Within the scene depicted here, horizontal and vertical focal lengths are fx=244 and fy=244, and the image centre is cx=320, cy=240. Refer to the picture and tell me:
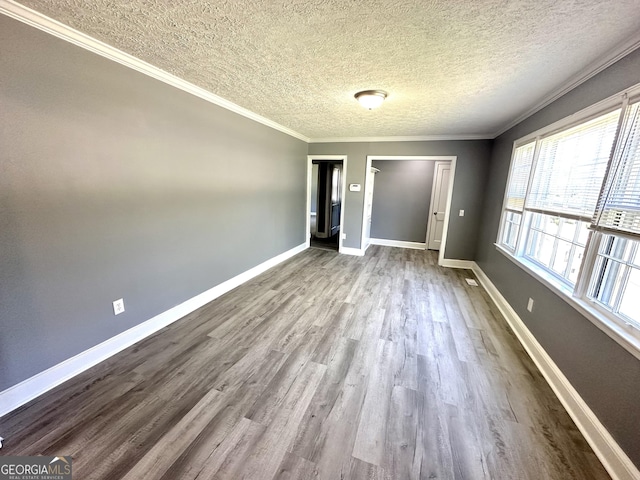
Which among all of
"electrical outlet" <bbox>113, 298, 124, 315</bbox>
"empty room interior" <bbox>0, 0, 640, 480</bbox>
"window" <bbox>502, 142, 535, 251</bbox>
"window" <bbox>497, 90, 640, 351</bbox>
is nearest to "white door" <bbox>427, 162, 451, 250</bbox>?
"window" <bbox>502, 142, 535, 251</bbox>

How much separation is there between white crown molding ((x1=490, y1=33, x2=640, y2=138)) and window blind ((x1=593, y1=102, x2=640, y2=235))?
37cm

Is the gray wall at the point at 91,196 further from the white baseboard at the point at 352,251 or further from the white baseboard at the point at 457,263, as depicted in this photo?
the white baseboard at the point at 457,263

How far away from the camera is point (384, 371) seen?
6.76ft

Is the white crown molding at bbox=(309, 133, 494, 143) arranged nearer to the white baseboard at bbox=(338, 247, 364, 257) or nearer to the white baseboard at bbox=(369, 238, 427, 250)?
the white baseboard at bbox=(338, 247, 364, 257)

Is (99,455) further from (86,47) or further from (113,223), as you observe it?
(86,47)

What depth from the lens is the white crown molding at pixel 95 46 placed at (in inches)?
57.0

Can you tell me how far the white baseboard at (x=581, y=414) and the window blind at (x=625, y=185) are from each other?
117 centimetres

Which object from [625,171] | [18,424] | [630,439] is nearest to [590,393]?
[630,439]

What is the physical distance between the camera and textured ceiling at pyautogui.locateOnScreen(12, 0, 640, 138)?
4.56 ft

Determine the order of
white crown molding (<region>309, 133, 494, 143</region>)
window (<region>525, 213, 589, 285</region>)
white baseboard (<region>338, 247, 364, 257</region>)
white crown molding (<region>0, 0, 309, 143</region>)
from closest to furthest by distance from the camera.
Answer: white crown molding (<region>0, 0, 309, 143</region>)
window (<region>525, 213, 589, 285</region>)
white crown molding (<region>309, 133, 494, 143</region>)
white baseboard (<region>338, 247, 364, 257</region>)

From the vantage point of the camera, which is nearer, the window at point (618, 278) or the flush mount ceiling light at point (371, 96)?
the window at point (618, 278)

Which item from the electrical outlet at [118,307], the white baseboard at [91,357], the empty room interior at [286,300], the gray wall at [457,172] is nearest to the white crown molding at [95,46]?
the empty room interior at [286,300]

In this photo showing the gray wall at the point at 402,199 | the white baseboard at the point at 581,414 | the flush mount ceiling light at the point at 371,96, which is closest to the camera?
the white baseboard at the point at 581,414

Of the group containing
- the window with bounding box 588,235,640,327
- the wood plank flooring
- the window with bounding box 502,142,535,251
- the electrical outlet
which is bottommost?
the wood plank flooring
